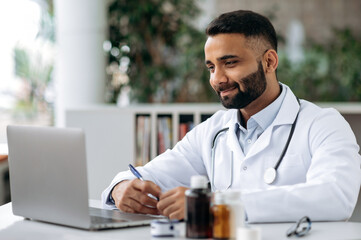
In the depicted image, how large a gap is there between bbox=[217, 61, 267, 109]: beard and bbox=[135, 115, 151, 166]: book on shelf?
230 cm

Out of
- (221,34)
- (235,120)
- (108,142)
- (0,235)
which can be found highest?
(221,34)

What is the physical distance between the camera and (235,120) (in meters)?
1.95

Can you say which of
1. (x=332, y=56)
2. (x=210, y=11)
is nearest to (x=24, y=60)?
(x=210, y=11)

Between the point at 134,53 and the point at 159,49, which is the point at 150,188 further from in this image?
the point at 159,49

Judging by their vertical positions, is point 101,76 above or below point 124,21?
below

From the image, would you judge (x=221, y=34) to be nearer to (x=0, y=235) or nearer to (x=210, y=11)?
(x=0, y=235)

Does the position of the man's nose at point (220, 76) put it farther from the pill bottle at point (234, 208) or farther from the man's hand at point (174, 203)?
the pill bottle at point (234, 208)

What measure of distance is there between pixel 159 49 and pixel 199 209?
15.6 ft

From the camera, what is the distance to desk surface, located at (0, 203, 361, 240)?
1.39 m

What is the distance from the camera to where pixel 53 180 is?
1.48 metres

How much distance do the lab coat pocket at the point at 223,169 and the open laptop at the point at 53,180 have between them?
38 centimetres

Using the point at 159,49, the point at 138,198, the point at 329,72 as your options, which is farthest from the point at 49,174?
the point at 329,72

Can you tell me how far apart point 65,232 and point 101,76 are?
11.7 feet

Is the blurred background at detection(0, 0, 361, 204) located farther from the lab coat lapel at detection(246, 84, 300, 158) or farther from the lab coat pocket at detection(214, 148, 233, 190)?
the lab coat lapel at detection(246, 84, 300, 158)
